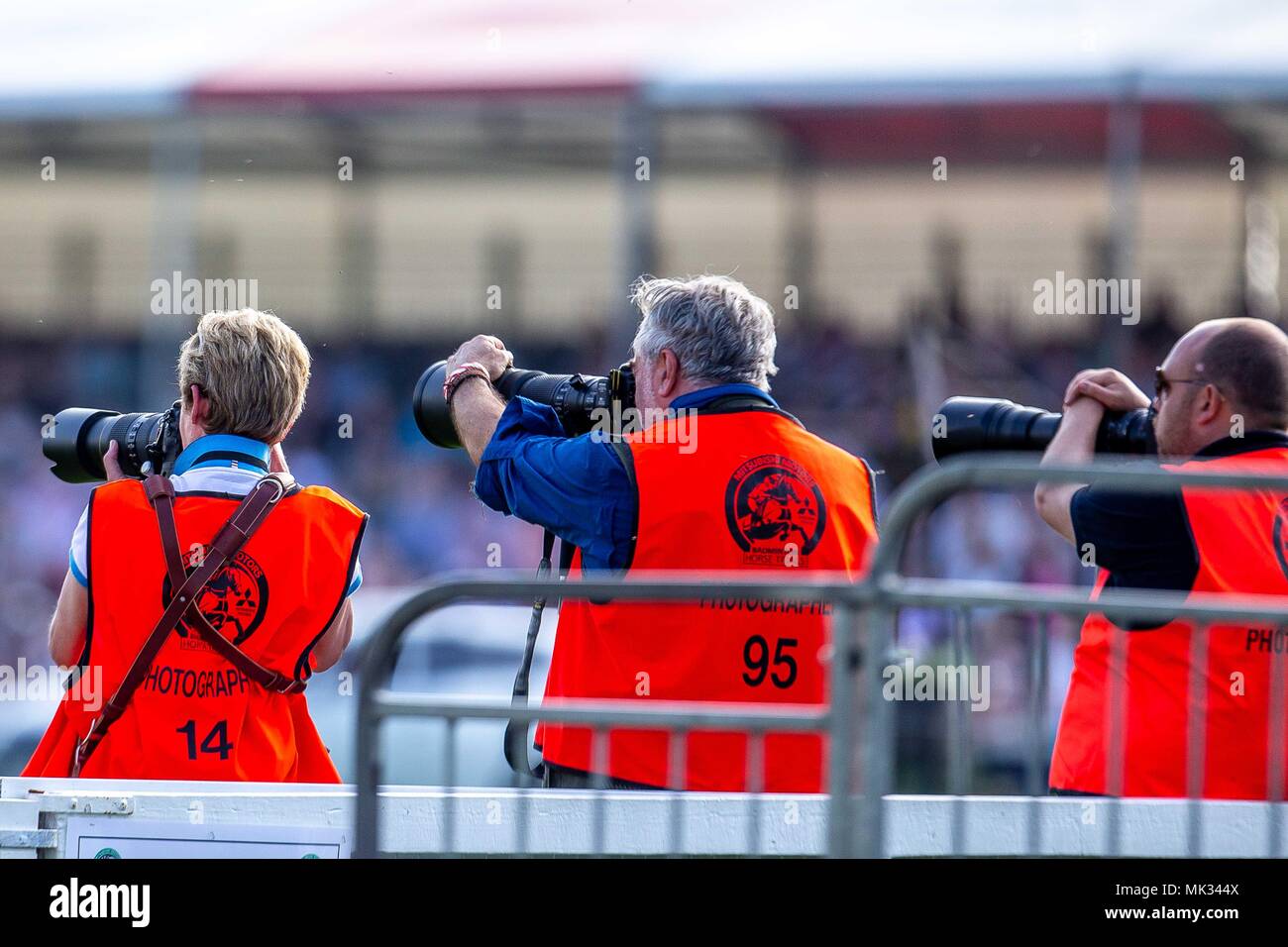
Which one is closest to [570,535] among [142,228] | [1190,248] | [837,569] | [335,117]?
[837,569]

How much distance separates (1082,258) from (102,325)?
24.5 ft

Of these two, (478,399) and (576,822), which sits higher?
(478,399)

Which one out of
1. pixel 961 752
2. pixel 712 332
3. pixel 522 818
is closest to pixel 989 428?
pixel 712 332

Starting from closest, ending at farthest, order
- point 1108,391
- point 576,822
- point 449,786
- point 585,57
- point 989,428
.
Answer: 1. point 449,786
2. point 576,822
3. point 1108,391
4. point 989,428
5. point 585,57

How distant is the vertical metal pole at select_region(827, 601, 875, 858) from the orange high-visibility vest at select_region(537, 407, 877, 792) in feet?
1.84

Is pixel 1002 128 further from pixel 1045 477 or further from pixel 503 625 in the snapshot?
pixel 1045 477

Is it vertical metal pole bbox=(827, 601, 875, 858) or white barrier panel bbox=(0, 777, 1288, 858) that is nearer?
vertical metal pole bbox=(827, 601, 875, 858)

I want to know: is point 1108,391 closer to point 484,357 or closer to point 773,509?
point 773,509

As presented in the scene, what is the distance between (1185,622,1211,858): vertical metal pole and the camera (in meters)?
2.55

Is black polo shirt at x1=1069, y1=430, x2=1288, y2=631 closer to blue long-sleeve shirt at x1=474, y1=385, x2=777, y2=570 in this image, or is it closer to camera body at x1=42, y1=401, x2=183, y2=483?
blue long-sleeve shirt at x1=474, y1=385, x2=777, y2=570

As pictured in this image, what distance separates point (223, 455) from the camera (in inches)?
119

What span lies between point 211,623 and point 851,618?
1.16 metres

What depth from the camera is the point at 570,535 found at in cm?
305

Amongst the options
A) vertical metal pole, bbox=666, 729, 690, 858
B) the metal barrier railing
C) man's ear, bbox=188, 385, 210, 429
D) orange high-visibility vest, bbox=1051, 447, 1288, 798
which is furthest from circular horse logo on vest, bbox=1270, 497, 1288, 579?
man's ear, bbox=188, 385, 210, 429
